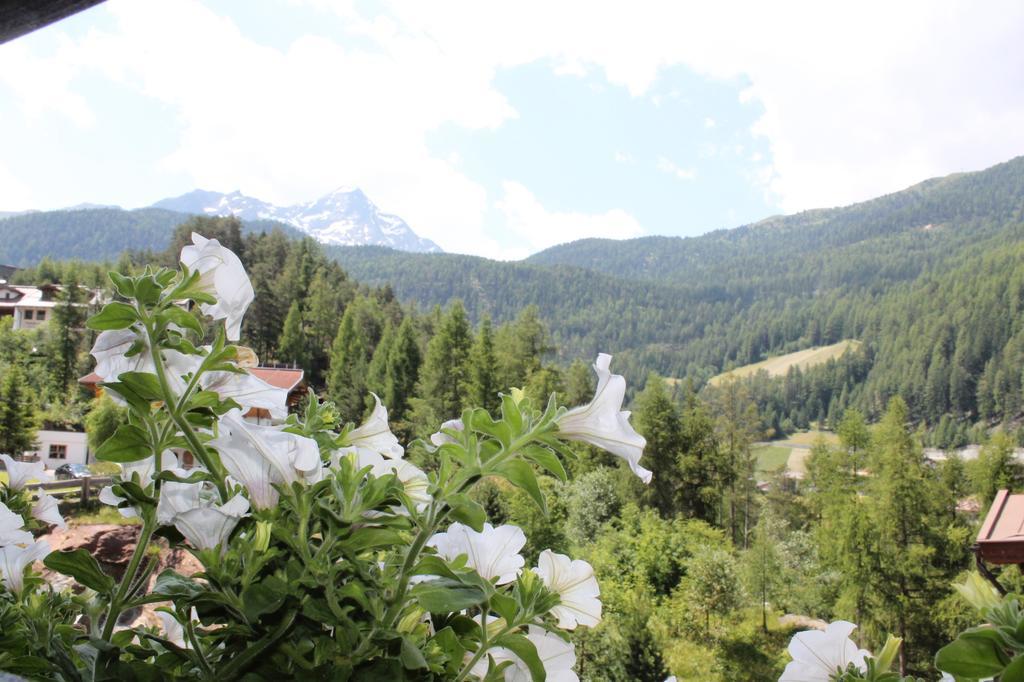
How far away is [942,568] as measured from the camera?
1485 centimetres

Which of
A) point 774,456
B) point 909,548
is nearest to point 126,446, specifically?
point 909,548

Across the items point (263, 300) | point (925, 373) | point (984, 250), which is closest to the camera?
point (263, 300)

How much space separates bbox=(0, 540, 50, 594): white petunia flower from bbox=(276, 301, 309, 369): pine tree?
96.0 feet

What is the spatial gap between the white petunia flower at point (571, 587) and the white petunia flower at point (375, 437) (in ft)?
Result: 0.52

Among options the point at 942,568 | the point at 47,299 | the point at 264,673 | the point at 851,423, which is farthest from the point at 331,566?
the point at 47,299

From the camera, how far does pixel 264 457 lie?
47cm

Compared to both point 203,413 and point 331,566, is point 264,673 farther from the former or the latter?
point 203,413

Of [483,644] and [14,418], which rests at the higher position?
[483,644]

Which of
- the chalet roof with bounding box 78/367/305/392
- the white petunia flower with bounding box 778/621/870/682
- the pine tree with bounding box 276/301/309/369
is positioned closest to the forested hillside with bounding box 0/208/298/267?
the pine tree with bounding box 276/301/309/369

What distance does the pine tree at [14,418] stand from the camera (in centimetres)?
1609

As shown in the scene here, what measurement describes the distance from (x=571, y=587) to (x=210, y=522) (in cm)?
28

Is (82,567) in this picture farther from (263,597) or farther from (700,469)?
(700,469)

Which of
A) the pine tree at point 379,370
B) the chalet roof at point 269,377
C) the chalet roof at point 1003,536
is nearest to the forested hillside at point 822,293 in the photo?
the pine tree at point 379,370

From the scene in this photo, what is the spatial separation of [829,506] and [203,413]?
20.8 metres
